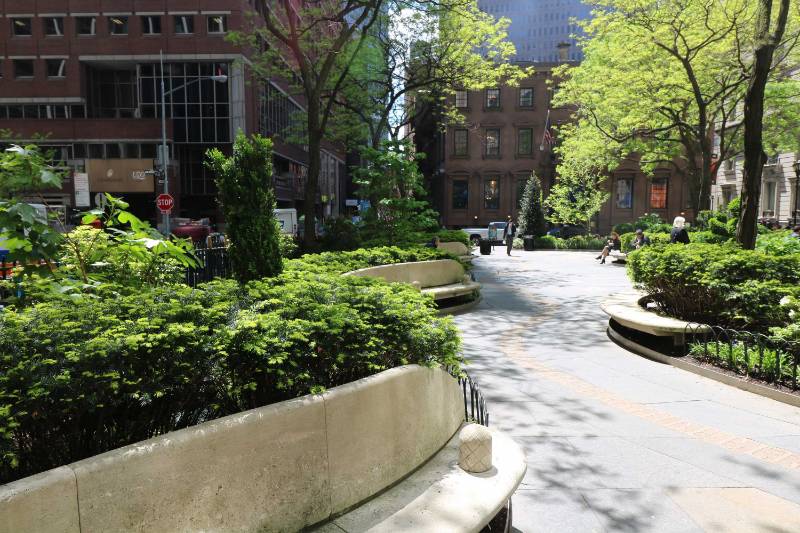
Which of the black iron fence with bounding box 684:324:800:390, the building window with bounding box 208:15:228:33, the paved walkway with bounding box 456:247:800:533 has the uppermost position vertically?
the building window with bounding box 208:15:228:33

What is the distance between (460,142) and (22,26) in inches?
1529

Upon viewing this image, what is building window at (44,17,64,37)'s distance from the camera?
45375 millimetres

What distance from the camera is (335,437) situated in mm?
3439

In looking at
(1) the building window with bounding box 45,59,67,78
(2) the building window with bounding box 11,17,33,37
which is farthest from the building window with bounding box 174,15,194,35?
(2) the building window with bounding box 11,17,33,37

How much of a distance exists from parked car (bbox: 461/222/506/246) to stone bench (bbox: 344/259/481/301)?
958 inches

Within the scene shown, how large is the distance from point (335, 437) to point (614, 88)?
2651 cm

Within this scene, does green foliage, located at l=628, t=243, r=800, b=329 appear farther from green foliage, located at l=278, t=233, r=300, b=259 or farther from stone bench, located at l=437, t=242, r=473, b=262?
stone bench, located at l=437, t=242, r=473, b=262

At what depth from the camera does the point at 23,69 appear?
152 ft

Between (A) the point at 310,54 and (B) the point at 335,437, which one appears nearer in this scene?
(B) the point at 335,437

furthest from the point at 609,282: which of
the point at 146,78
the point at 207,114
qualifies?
the point at 146,78

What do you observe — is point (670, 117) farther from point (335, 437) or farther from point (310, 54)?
point (335, 437)

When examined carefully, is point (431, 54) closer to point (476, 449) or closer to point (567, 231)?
point (476, 449)

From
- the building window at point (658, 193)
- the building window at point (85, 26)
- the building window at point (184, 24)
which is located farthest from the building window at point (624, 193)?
the building window at point (85, 26)

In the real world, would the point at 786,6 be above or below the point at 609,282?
above
